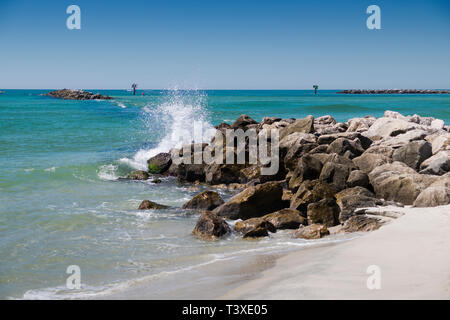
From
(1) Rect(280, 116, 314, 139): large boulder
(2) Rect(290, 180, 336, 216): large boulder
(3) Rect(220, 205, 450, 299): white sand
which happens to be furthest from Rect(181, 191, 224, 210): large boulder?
(1) Rect(280, 116, 314, 139): large boulder

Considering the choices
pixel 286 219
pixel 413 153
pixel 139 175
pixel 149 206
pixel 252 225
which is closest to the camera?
pixel 252 225

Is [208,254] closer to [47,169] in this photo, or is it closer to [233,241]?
[233,241]

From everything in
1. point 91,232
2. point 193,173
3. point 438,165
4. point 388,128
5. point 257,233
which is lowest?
point 91,232

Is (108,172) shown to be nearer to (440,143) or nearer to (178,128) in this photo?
(178,128)

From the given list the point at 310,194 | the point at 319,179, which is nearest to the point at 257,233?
the point at 310,194

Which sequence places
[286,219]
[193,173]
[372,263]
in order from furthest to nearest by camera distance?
[193,173]
[286,219]
[372,263]

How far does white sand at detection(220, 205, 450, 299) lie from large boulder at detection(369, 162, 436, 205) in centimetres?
160

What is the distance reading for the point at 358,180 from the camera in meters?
11.1

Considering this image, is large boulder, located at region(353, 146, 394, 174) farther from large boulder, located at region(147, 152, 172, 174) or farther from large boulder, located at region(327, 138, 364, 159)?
large boulder, located at region(147, 152, 172, 174)

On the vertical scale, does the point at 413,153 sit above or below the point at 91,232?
above

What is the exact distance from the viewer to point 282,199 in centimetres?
1105

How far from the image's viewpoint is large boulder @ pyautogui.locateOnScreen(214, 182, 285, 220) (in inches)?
403

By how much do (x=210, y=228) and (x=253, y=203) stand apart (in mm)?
1674

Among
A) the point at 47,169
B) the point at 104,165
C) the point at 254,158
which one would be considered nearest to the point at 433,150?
the point at 254,158
